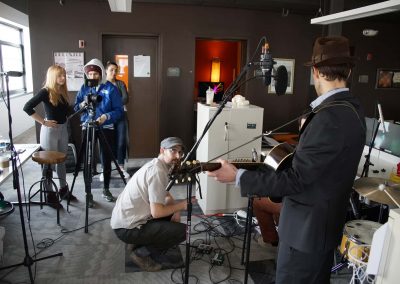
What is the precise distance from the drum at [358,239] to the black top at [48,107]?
120 inches

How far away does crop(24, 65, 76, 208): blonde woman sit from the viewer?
148 inches

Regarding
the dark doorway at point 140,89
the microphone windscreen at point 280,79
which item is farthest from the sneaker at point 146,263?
the dark doorway at point 140,89

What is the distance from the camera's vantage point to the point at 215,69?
Answer: 26.1 feet

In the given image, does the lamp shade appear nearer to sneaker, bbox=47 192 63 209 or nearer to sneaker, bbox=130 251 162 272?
sneaker, bbox=47 192 63 209

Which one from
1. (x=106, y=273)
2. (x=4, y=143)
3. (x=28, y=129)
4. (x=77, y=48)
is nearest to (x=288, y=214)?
(x=106, y=273)

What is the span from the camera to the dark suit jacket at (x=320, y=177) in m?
1.42

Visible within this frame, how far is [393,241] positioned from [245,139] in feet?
5.96

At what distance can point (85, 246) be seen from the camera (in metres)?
3.13

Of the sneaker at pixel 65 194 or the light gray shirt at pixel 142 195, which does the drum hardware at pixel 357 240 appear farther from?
the sneaker at pixel 65 194

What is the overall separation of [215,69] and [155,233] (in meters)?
5.75

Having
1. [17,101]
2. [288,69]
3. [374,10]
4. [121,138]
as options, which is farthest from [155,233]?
[17,101]

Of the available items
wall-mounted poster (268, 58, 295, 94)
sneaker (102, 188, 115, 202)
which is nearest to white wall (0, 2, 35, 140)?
sneaker (102, 188, 115, 202)

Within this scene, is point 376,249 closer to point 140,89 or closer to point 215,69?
point 140,89

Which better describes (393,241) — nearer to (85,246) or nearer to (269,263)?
(269,263)
